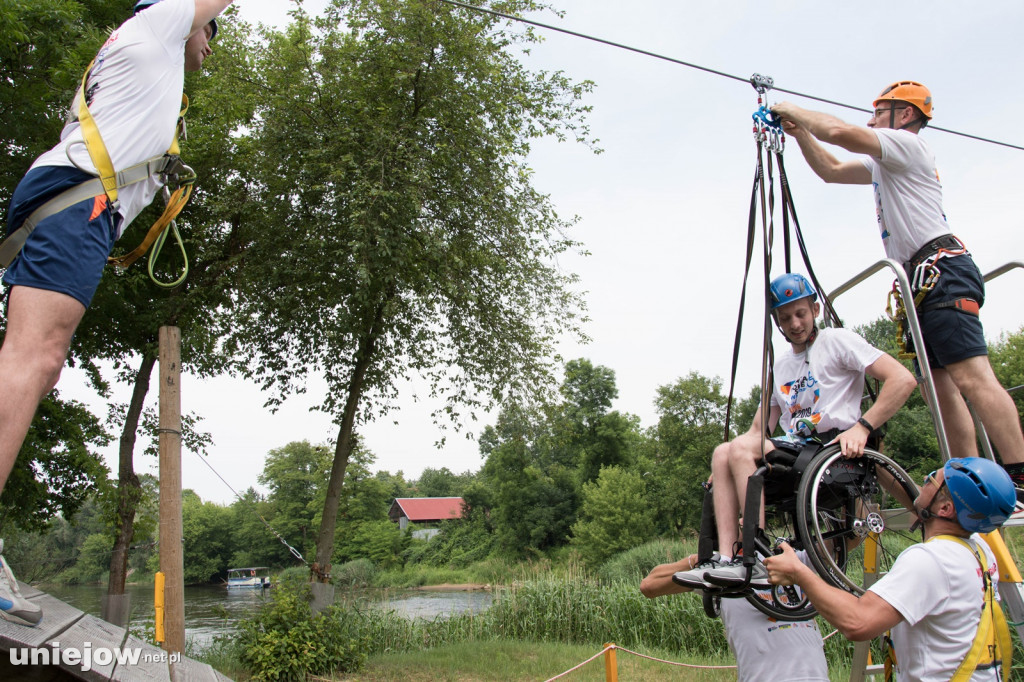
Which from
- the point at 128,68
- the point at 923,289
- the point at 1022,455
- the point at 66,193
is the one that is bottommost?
the point at 1022,455

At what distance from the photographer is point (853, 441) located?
2.80 m

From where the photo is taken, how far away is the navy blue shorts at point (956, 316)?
301cm

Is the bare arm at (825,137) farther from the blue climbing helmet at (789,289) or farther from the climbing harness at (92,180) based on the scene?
the climbing harness at (92,180)

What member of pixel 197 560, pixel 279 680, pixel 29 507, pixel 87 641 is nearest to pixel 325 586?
pixel 279 680

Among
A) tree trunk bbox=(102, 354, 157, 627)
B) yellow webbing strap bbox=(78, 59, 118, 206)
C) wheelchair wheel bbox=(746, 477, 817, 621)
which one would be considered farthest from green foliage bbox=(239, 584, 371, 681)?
yellow webbing strap bbox=(78, 59, 118, 206)

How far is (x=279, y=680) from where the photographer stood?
8.84m

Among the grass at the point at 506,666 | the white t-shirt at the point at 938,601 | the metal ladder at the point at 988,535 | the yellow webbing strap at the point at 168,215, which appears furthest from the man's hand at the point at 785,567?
the grass at the point at 506,666

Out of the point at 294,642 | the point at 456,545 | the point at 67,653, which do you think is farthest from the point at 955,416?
the point at 456,545

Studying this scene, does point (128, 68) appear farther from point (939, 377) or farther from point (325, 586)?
point (325, 586)

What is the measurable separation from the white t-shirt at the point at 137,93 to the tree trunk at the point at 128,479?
9.79 metres

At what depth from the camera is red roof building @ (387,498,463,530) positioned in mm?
56378

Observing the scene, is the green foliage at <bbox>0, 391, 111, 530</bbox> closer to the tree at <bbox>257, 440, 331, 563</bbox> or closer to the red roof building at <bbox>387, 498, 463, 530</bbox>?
the tree at <bbox>257, 440, 331, 563</bbox>

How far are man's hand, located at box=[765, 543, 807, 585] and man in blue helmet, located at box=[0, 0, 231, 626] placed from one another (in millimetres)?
2263

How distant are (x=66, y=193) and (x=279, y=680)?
844cm
